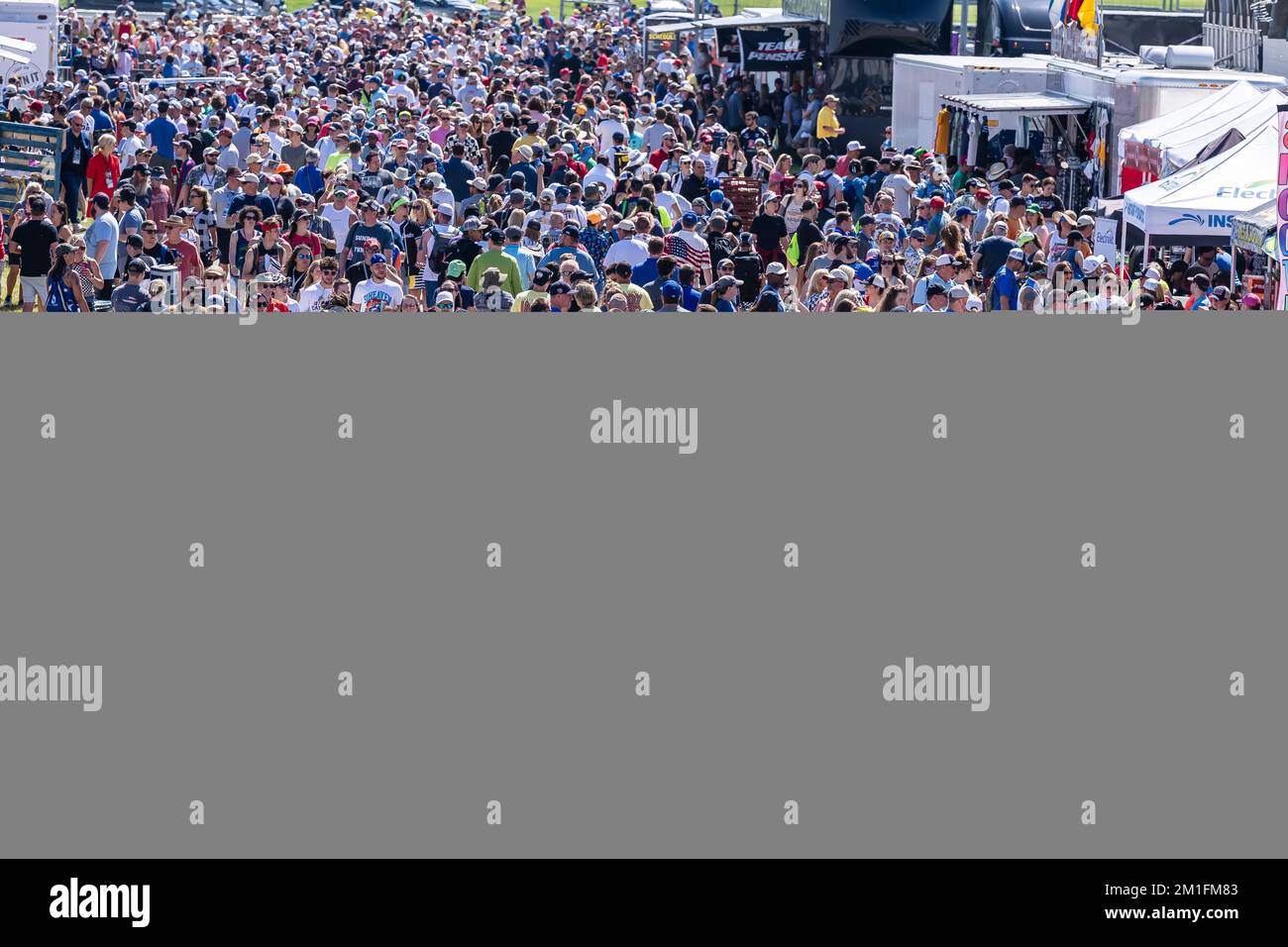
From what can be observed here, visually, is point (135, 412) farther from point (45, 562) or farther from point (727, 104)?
point (727, 104)

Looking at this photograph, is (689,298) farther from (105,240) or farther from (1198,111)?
(1198,111)

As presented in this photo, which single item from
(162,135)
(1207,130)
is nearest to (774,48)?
(162,135)

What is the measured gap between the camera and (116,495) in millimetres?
6102

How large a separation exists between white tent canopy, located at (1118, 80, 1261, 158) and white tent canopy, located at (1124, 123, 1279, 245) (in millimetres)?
2751

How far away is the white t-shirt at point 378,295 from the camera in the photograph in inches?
509

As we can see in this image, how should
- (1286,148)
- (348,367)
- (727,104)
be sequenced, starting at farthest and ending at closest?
(727,104) < (1286,148) < (348,367)

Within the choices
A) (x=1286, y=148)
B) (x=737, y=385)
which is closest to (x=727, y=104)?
(x=1286, y=148)

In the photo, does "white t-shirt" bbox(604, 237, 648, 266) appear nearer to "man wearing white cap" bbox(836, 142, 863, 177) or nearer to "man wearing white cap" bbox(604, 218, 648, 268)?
"man wearing white cap" bbox(604, 218, 648, 268)

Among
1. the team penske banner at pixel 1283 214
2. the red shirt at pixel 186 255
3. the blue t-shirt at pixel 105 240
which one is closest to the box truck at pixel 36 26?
the blue t-shirt at pixel 105 240

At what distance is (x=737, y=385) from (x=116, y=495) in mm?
1801

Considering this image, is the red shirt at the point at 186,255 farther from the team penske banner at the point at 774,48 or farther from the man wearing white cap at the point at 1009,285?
the team penske banner at the point at 774,48

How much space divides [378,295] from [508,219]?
2837 millimetres

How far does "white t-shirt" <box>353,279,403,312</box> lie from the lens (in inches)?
509

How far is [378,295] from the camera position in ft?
42.7
